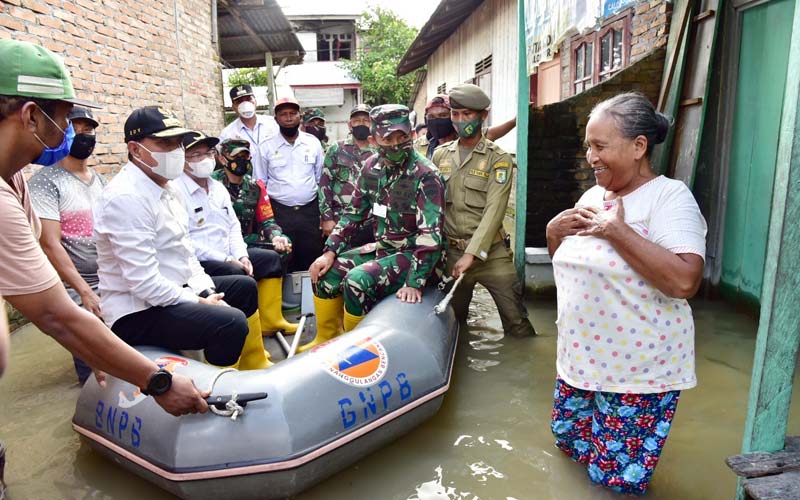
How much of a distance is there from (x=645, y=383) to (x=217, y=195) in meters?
2.97

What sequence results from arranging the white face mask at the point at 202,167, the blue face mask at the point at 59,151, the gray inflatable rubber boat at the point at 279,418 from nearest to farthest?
1. the blue face mask at the point at 59,151
2. the gray inflatable rubber boat at the point at 279,418
3. the white face mask at the point at 202,167

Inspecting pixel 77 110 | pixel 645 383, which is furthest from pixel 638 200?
pixel 77 110

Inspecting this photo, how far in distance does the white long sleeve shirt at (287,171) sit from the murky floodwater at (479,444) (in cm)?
218

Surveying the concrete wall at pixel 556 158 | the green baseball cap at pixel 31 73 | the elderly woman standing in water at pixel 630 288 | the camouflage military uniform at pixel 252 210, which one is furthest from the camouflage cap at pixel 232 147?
the elderly woman standing in water at pixel 630 288

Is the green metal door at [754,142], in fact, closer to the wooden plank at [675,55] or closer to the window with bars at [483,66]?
the wooden plank at [675,55]

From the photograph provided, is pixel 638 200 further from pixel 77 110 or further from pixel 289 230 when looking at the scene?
pixel 289 230

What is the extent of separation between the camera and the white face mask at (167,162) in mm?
2520

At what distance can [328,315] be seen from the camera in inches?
138

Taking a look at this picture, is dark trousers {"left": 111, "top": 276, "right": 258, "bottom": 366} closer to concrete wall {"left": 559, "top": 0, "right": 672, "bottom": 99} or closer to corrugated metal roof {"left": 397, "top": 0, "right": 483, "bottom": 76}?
concrete wall {"left": 559, "top": 0, "right": 672, "bottom": 99}

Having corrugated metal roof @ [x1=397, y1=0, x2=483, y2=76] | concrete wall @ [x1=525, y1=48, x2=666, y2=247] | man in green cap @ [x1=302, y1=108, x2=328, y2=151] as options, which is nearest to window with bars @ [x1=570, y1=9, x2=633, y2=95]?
concrete wall @ [x1=525, y1=48, x2=666, y2=247]

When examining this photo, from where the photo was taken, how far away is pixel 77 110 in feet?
10.5

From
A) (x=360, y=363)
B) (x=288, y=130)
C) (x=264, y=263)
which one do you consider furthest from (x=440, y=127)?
(x=360, y=363)

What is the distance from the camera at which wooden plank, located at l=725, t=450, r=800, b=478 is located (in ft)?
5.48

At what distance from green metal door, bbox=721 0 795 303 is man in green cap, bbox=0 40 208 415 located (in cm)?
402
